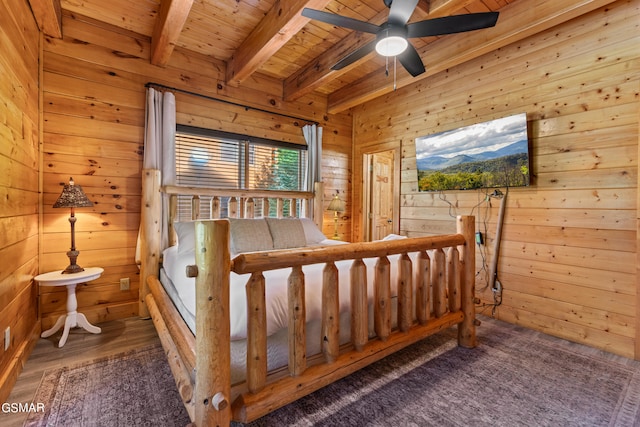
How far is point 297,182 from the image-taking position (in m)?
4.13

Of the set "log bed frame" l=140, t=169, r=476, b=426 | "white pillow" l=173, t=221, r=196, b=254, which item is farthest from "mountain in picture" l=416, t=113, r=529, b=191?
"white pillow" l=173, t=221, r=196, b=254

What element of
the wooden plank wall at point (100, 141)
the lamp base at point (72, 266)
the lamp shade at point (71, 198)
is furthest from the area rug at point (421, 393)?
the lamp shade at point (71, 198)

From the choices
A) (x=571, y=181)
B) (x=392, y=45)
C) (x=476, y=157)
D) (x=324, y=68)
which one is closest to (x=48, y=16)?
(x=324, y=68)

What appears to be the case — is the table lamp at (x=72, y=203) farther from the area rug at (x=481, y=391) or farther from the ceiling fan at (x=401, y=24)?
the ceiling fan at (x=401, y=24)

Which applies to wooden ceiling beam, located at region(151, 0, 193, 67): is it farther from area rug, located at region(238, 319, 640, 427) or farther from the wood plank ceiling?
area rug, located at region(238, 319, 640, 427)

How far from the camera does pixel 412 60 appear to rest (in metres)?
2.25

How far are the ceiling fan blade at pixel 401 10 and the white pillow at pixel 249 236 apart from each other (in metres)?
2.02

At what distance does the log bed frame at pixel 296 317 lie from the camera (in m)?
1.17

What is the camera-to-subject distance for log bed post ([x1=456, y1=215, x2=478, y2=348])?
7.45ft

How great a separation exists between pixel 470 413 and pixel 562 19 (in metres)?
2.96

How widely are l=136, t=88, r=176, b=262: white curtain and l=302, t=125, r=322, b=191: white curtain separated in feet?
5.68

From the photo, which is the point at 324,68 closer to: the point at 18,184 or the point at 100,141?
the point at 100,141

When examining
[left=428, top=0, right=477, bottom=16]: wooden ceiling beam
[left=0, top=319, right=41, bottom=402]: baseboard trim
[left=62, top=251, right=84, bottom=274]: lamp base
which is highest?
[left=428, top=0, right=477, bottom=16]: wooden ceiling beam

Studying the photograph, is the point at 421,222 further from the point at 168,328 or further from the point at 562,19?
the point at 168,328
